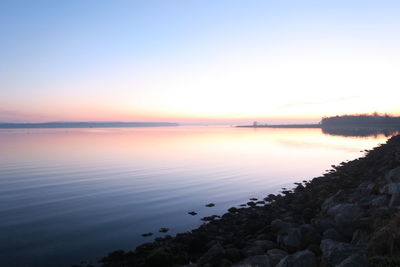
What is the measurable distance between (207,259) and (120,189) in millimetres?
15133

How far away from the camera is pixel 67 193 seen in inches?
830

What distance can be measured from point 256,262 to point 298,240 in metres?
2.12

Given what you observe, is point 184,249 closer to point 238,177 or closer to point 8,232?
point 8,232

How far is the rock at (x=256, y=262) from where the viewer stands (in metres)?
8.20

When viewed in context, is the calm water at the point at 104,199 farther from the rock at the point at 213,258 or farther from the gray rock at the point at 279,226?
the gray rock at the point at 279,226

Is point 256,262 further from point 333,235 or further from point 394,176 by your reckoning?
point 394,176

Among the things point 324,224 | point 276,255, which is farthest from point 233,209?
point 276,255

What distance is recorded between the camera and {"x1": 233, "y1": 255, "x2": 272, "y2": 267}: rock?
A: 26.9 feet

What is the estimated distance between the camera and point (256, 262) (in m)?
8.38

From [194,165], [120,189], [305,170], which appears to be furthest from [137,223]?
[305,170]

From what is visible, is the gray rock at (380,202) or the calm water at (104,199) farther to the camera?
the calm water at (104,199)

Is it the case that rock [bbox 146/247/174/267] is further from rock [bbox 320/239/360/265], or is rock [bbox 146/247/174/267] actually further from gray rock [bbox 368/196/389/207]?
gray rock [bbox 368/196/389/207]

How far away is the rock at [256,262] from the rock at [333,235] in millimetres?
2313

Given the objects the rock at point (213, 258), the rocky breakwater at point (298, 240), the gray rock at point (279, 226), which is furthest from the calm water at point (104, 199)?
the gray rock at point (279, 226)
